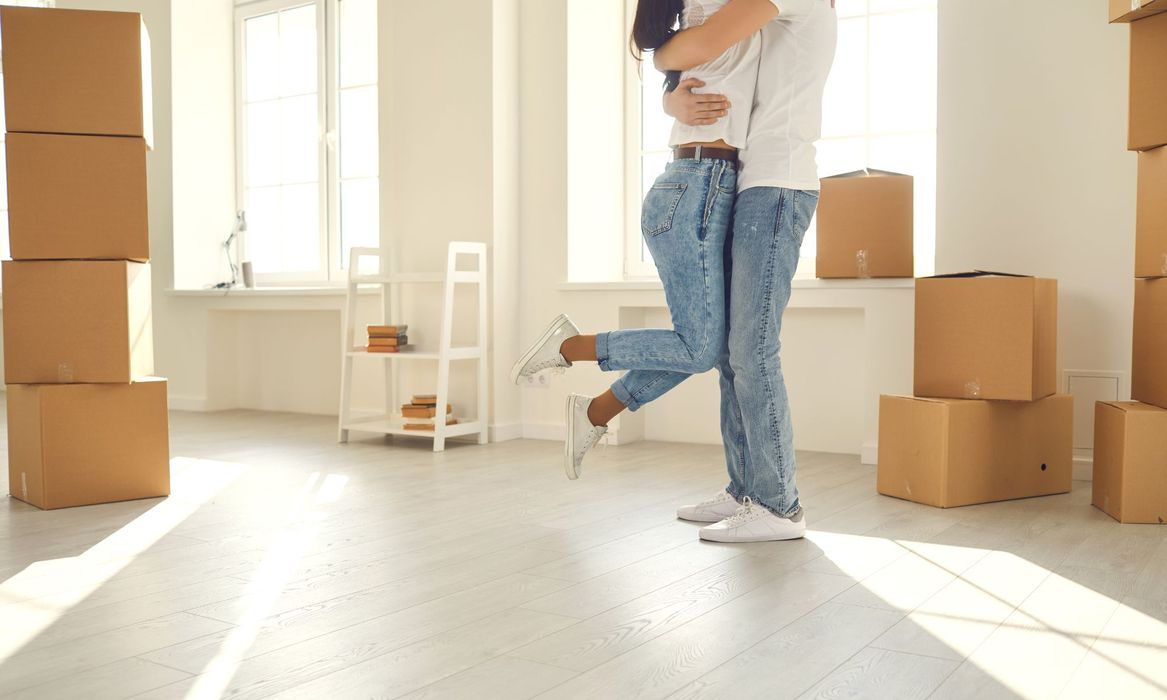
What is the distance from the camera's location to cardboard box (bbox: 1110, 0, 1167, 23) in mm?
2321

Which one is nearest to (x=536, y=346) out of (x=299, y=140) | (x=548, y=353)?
(x=548, y=353)

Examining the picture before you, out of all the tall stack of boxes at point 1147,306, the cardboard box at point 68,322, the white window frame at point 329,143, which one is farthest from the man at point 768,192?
the white window frame at point 329,143

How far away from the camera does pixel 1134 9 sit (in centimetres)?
236

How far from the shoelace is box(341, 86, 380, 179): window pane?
3157 mm

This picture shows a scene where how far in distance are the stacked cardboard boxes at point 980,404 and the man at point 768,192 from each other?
2.03 ft

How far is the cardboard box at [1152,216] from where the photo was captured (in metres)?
2.36

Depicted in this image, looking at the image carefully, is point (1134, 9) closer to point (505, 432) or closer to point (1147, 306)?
point (1147, 306)

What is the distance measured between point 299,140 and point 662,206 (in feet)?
11.5

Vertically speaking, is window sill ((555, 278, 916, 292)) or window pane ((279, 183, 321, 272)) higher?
window pane ((279, 183, 321, 272))

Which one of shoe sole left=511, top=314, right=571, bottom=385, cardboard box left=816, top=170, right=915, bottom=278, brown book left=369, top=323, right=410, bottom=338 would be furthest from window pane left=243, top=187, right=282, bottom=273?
shoe sole left=511, top=314, right=571, bottom=385

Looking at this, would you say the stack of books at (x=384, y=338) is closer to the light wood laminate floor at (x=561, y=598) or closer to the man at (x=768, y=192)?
the light wood laminate floor at (x=561, y=598)

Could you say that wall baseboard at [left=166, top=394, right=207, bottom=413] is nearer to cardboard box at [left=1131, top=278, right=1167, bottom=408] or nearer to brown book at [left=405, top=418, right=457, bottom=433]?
brown book at [left=405, top=418, right=457, bottom=433]

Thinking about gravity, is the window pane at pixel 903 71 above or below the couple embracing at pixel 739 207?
above

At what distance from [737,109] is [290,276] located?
3544 millimetres
